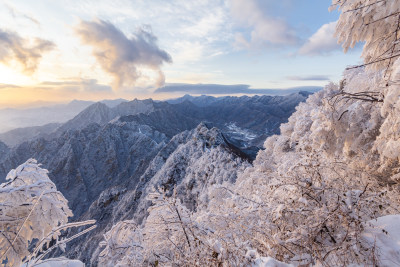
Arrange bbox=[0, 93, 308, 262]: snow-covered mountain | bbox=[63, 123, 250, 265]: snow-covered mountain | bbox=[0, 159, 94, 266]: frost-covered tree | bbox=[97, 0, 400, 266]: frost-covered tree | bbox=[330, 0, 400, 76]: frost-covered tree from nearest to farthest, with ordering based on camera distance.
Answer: bbox=[97, 0, 400, 266]: frost-covered tree, bbox=[0, 159, 94, 266]: frost-covered tree, bbox=[330, 0, 400, 76]: frost-covered tree, bbox=[63, 123, 250, 265]: snow-covered mountain, bbox=[0, 93, 308, 262]: snow-covered mountain

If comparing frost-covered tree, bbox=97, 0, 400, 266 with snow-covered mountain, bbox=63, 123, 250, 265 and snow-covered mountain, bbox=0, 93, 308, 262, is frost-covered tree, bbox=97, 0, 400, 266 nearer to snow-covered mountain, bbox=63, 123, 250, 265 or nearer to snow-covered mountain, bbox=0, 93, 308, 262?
snow-covered mountain, bbox=63, 123, 250, 265

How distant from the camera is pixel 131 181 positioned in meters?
65.5

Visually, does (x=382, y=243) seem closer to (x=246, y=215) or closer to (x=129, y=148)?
(x=246, y=215)

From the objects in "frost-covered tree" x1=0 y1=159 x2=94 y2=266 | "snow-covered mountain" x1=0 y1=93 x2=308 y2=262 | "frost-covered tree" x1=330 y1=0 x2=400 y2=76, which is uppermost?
"frost-covered tree" x1=330 y1=0 x2=400 y2=76

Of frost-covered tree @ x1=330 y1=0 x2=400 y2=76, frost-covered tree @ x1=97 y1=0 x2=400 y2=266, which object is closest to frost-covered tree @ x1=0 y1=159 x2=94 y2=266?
frost-covered tree @ x1=97 y1=0 x2=400 y2=266

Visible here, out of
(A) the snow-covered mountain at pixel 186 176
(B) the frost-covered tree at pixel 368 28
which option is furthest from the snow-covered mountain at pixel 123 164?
(B) the frost-covered tree at pixel 368 28

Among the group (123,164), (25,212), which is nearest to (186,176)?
(25,212)

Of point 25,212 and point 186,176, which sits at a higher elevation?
point 25,212

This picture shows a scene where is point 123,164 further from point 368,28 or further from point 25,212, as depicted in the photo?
Result: point 368,28

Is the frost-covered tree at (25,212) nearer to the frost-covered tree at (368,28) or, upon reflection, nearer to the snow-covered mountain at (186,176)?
the frost-covered tree at (368,28)

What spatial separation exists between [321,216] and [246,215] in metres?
1.32

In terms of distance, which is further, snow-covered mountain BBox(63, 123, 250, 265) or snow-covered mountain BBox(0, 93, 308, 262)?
snow-covered mountain BBox(0, 93, 308, 262)

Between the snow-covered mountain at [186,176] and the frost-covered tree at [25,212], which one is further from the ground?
the frost-covered tree at [25,212]

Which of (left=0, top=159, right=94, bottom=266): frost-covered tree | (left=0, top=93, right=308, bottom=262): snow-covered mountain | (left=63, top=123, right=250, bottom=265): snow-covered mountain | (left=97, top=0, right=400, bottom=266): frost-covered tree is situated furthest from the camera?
(left=0, top=93, right=308, bottom=262): snow-covered mountain
